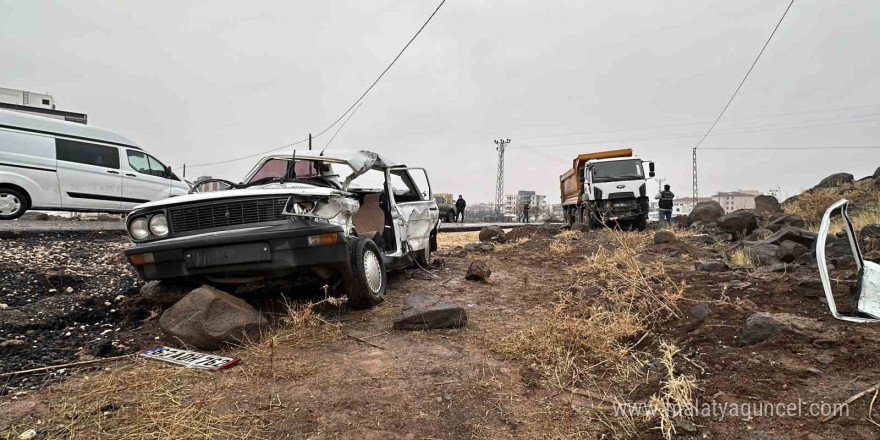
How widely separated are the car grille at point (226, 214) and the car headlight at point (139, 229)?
280mm

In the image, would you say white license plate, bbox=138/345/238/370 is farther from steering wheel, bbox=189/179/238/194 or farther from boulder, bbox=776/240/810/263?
boulder, bbox=776/240/810/263

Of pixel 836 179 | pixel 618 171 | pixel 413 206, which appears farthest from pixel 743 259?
pixel 836 179

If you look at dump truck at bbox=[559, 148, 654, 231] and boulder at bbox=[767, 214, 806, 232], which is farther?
dump truck at bbox=[559, 148, 654, 231]

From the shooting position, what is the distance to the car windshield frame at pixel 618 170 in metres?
14.2

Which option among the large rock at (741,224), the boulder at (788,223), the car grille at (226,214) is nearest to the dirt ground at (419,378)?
the car grille at (226,214)

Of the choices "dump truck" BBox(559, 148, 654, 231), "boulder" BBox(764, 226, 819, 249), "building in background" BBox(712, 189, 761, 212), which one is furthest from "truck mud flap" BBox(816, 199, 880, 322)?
"building in background" BBox(712, 189, 761, 212)

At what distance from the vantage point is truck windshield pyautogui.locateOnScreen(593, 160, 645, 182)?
1423 centimetres

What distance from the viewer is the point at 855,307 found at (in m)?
2.79

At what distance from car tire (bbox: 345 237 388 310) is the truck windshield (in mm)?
11734

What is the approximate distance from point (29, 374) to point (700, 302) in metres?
4.61

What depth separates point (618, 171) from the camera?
14.4 m

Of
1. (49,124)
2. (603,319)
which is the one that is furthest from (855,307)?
(49,124)

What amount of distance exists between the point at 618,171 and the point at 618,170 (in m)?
0.04

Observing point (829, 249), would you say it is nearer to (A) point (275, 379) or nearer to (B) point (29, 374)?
(A) point (275, 379)
